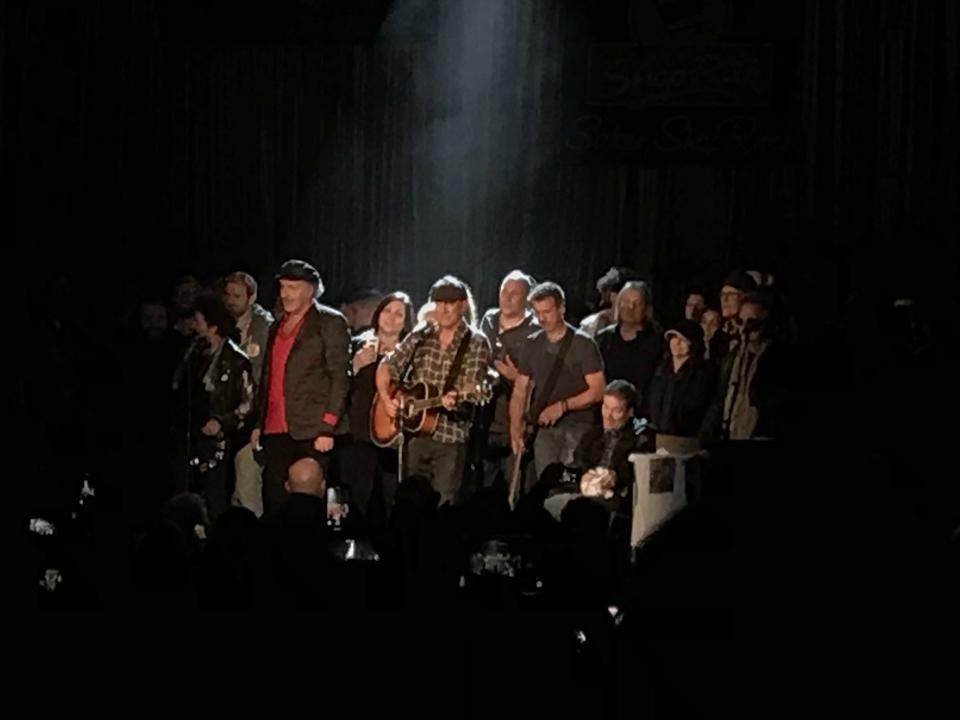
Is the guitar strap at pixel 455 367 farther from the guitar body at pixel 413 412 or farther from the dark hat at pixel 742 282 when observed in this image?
the dark hat at pixel 742 282

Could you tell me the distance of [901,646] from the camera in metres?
2.08

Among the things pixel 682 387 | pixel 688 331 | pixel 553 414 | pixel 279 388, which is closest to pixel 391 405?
pixel 279 388

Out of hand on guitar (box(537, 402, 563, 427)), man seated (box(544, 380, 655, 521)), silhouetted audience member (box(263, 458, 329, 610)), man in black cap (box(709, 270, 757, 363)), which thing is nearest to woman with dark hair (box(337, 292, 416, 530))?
hand on guitar (box(537, 402, 563, 427))

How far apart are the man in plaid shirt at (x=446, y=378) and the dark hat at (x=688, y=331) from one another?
105 centimetres

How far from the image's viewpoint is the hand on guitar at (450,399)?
9492mm

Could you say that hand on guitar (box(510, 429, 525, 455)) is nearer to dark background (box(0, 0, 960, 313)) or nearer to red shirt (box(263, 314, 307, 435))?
red shirt (box(263, 314, 307, 435))

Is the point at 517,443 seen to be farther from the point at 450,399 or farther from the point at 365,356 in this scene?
the point at 365,356

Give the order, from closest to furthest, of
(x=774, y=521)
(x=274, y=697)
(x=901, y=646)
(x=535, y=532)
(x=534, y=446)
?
(x=901, y=646)
(x=774, y=521)
(x=274, y=697)
(x=535, y=532)
(x=534, y=446)

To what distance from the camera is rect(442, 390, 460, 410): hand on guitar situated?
949 cm

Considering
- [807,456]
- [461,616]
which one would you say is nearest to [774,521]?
[807,456]

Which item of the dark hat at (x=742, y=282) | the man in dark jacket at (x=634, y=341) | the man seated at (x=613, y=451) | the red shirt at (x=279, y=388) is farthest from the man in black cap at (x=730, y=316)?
the red shirt at (x=279, y=388)

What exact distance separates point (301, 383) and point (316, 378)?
0.29ft

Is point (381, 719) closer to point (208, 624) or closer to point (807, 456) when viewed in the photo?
point (208, 624)

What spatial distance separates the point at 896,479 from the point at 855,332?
66.0 inches
